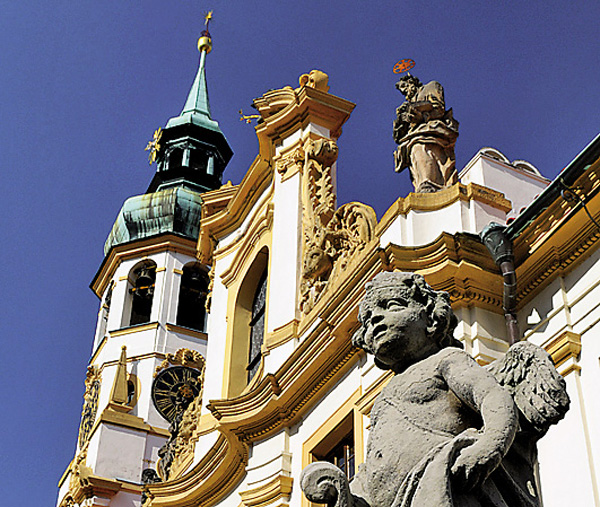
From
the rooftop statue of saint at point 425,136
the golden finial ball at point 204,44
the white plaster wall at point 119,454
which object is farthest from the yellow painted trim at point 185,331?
the rooftop statue of saint at point 425,136

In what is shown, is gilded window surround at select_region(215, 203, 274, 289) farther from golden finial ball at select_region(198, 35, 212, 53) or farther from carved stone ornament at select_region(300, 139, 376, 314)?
golden finial ball at select_region(198, 35, 212, 53)

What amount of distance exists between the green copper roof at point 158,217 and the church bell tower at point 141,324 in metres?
0.04

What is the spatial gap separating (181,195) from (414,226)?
2596 centimetres

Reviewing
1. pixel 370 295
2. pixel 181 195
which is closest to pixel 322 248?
pixel 370 295

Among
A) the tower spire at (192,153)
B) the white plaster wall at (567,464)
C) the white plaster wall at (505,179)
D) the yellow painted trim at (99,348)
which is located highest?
the tower spire at (192,153)

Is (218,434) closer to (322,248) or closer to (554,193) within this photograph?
(322,248)

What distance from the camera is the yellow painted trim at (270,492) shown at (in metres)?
14.9

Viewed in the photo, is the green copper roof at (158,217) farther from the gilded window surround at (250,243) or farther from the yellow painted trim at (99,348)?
the gilded window surround at (250,243)

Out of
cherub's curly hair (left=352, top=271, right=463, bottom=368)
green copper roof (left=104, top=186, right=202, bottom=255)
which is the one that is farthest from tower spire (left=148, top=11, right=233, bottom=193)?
cherub's curly hair (left=352, top=271, right=463, bottom=368)

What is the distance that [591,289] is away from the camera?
11.0 metres

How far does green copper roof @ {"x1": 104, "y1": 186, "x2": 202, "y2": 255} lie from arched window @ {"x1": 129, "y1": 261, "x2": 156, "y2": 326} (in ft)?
4.04

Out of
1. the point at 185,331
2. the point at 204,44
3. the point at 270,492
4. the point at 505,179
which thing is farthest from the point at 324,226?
the point at 204,44

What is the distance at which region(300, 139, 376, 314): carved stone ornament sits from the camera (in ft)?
50.4

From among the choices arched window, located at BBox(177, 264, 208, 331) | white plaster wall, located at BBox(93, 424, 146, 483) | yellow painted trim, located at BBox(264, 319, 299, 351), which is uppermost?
arched window, located at BBox(177, 264, 208, 331)
